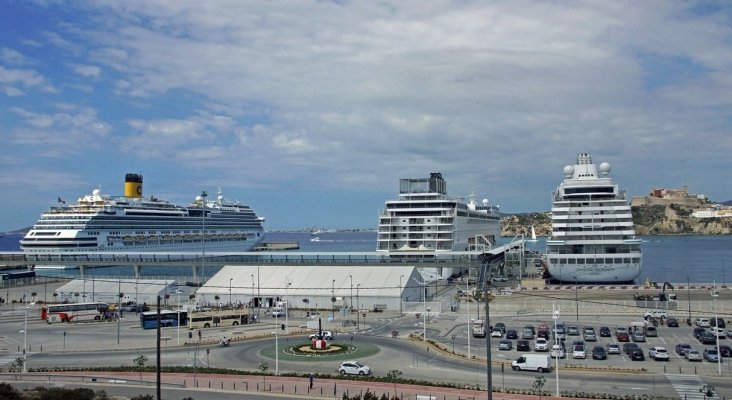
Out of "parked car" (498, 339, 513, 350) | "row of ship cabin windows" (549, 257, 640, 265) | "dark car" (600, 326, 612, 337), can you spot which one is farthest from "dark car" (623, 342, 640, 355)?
"row of ship cabin windows" (549, 257, 640, 265)

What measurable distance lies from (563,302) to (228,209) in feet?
370

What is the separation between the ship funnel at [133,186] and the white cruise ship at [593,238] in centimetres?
8915

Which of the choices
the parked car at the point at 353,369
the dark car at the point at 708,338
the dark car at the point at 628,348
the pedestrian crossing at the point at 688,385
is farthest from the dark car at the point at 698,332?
the parked car at the point at 353,369

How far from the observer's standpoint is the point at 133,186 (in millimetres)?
133000

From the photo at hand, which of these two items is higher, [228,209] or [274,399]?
[228,209]

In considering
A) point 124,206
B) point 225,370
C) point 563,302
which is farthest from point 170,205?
point 225,370

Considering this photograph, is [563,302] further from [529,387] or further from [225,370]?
[225,370]

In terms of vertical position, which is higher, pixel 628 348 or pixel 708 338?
pixel 708 338

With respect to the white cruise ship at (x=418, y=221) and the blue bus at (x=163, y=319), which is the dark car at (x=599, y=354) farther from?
the white cruise ship at (x=418, y=221)

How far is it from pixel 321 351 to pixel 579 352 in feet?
51.2

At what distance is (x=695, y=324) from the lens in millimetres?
48500

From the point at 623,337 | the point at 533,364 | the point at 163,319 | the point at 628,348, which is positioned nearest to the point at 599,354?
the point at 628,348

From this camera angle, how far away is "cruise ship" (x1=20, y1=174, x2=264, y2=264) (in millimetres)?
Answer: 113188

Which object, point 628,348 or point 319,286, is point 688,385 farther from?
point 319,286
